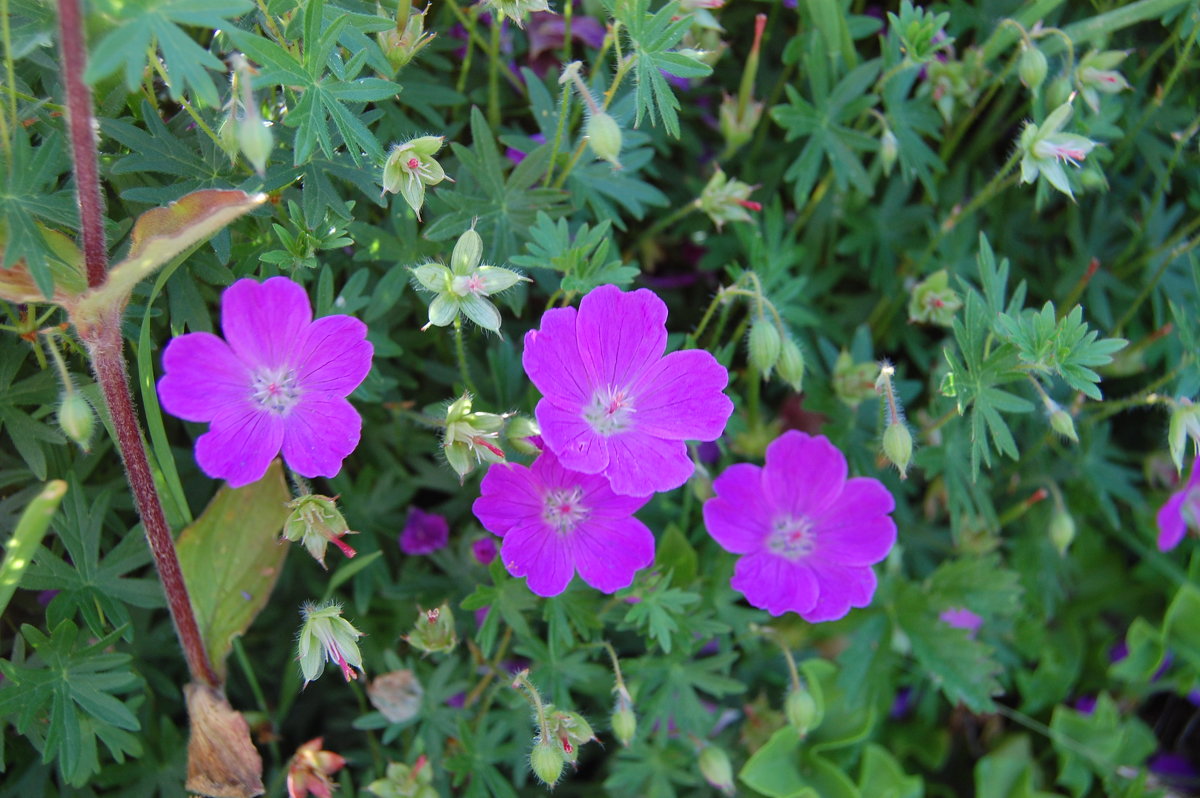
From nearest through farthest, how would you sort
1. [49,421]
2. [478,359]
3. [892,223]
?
[49,421] → [478,359] → [892,223]

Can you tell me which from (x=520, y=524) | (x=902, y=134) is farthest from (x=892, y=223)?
(x=520, y=524)

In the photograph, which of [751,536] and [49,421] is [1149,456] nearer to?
[751,536]

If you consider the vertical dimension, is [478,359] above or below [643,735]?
above

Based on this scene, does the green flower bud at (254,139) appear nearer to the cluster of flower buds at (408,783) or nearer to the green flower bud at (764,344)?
the green flower bud at (764,344)

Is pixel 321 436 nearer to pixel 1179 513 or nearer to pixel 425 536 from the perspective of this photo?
pixel 425 536

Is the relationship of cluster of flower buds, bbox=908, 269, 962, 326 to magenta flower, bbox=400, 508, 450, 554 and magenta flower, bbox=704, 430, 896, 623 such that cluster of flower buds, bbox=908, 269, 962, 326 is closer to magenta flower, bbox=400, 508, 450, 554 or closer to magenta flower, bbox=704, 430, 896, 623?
magenta flower, bbox=704, 430, 896, 623

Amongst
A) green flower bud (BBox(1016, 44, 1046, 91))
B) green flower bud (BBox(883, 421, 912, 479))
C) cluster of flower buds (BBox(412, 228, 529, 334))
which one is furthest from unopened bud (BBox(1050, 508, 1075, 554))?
cluster of flower buds (BBox(412, 228, 529, 334))
